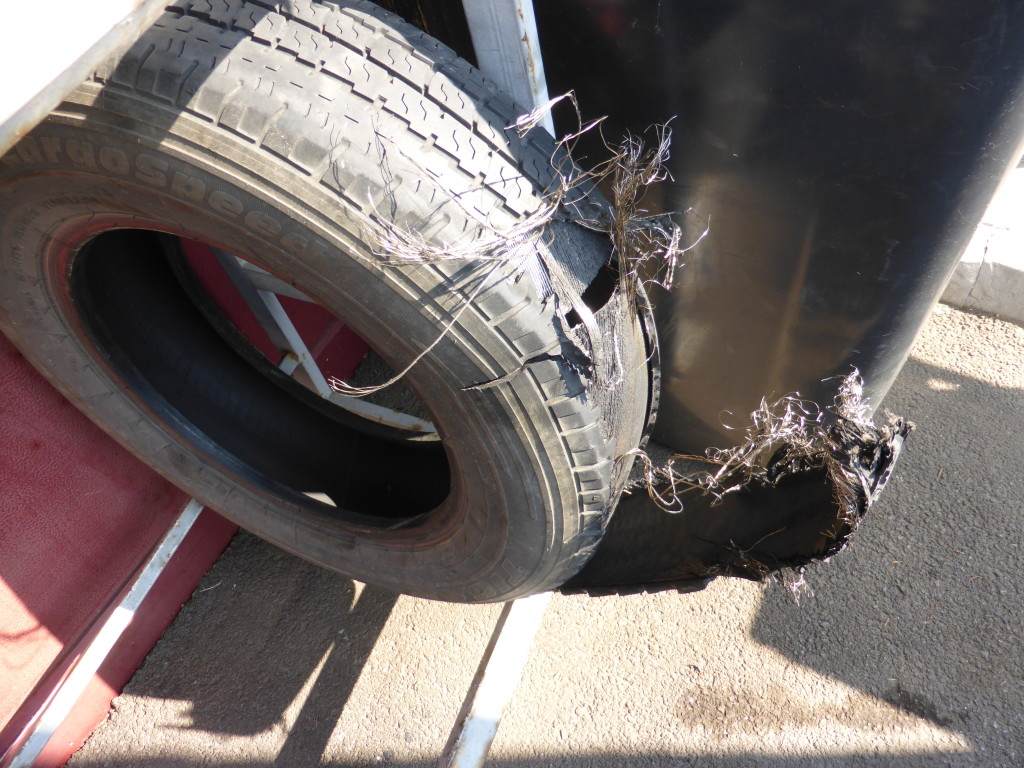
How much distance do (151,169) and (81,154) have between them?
0.13 meters

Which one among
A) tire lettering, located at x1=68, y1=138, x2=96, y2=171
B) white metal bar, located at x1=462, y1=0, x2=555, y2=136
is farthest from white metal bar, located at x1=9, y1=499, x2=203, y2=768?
white metal bar, located at x1=462, y1=0, x2=555, y2=136

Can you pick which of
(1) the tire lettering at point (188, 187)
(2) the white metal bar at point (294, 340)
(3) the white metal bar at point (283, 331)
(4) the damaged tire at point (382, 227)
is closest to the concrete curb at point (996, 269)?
(4) the damaged tire at point (382, 227)

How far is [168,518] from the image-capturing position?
215 centimetres

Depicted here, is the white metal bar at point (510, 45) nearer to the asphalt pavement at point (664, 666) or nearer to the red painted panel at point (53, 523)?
the red painted panel at point (53, 523)

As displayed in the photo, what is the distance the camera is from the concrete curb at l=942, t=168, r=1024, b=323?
2.67 m

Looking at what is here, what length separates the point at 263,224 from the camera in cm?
112

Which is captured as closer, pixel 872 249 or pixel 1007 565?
pixel 872 249

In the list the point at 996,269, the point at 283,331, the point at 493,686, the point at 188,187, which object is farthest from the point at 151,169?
the point at 996,269

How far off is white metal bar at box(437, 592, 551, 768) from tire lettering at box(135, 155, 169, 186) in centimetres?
122

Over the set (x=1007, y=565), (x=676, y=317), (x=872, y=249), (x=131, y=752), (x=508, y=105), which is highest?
(x=508, y=105)

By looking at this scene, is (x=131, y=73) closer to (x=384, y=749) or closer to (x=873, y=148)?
(x=873, y=148)

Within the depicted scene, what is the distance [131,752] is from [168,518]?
63 cm

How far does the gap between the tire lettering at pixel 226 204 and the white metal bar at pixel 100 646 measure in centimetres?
117

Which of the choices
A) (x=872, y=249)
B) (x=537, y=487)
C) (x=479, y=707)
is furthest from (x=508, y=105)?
(x=479, y=707)
